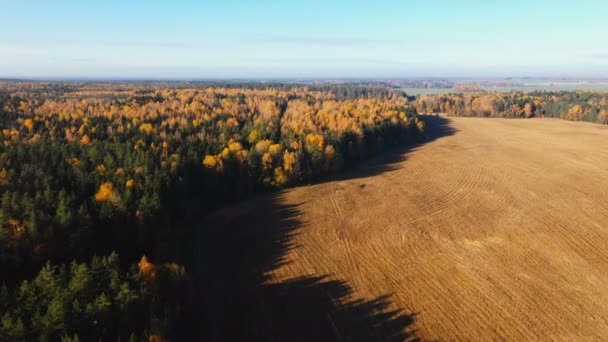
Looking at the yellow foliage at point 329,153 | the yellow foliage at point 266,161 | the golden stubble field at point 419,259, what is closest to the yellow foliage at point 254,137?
the yellow foliage at point 266,161

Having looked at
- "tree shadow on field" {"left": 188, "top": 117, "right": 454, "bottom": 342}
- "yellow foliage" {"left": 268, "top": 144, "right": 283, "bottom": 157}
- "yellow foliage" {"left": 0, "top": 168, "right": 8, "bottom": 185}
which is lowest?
"tree shadow on field" {"left": 188, "top": 117, "right": 454, "bottom": 342}

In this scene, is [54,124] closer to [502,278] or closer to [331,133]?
[331,133]

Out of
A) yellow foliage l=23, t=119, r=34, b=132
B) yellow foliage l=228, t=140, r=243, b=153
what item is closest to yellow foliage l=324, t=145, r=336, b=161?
yellow foliage l=228, t=140, r=243, b=153

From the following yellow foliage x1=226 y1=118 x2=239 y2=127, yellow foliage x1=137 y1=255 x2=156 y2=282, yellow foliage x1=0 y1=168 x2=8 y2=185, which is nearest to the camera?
yellow foliage x1=137 y1=255 x2=156 y2=282

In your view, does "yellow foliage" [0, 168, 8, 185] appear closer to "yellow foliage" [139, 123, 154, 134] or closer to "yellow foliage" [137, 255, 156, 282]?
Result: "yellow foliage" [137, 255, 156, 282]

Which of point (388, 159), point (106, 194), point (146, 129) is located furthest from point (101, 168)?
point (388, 159)

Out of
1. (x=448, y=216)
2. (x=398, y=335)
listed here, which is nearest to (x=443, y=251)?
(x=448, y=216)
